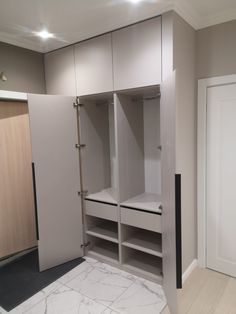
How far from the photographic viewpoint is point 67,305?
206cm

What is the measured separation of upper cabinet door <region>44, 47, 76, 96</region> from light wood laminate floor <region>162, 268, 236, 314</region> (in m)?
2.36

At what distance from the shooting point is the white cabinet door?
5.60 feet

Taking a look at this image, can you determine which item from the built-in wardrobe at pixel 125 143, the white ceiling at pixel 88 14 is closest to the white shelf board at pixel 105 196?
the built-in wardrobe at pixel 125 143

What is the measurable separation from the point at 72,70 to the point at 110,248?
2.19 m

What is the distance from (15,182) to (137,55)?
2.00 meters

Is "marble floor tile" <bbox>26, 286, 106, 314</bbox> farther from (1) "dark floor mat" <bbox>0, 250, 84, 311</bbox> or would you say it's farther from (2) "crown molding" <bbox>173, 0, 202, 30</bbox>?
(2) "crown molding" <bbox>173, 0, 202, 30</bbox>

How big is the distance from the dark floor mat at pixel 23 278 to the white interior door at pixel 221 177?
156cm

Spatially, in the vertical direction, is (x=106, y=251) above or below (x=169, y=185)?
below

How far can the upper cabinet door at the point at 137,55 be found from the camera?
2.07 m

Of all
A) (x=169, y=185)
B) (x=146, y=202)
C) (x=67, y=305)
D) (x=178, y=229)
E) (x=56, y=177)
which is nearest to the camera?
(x=178, y=229)

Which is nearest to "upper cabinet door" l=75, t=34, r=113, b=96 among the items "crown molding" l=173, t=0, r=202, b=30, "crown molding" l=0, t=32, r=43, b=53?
"crown molding" l=0, t=32, r=43, b=53

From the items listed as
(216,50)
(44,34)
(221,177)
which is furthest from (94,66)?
(221,177)

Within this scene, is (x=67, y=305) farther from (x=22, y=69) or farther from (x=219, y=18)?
(x=219, y=18)

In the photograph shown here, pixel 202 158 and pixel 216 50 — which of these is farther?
pixel 202 158
